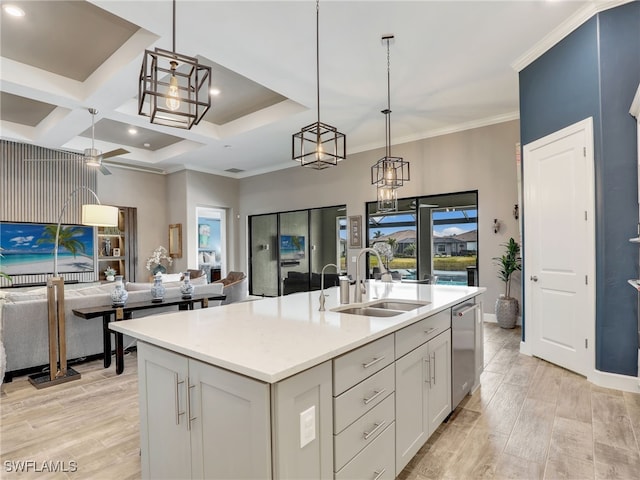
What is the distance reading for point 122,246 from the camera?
26.0 feet

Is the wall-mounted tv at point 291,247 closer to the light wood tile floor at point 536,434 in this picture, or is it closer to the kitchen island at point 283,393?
the light wood tile floor at point 536,434

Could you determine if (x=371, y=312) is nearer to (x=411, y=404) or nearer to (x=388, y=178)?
(x=411, y=404)

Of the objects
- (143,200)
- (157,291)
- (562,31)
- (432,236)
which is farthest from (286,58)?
(143,200)

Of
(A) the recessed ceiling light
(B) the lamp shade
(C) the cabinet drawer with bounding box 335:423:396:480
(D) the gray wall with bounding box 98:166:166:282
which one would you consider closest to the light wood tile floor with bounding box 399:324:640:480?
(C) the cabinet drawer with bounding box 335:423:396:480

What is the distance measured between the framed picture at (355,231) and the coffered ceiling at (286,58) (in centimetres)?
183

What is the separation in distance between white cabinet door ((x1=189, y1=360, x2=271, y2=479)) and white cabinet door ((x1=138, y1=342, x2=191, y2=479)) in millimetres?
71

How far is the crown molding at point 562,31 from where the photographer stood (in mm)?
3072

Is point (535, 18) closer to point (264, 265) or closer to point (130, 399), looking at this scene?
point (130, 399)

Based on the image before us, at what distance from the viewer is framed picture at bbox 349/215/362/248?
716cm

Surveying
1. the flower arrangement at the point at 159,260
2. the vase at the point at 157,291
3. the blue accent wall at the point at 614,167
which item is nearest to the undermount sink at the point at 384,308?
the blue accent wall at the point at 614,167

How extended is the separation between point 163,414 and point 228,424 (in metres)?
0.48

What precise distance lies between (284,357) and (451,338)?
1647 mm

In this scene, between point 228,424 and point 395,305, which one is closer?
point 228,424

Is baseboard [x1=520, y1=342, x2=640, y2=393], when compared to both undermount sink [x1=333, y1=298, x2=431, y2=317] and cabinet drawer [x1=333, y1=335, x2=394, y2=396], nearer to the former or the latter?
undermount sink [x1=333, y1=298, x2=431, y2=317]
